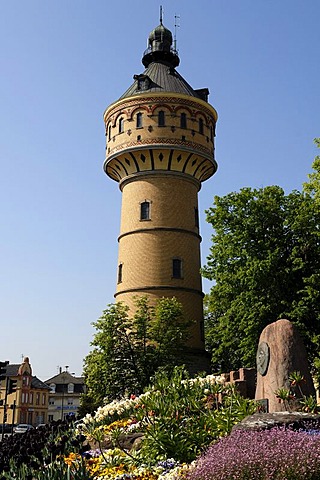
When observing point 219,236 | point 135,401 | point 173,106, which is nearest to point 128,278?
point 219,236

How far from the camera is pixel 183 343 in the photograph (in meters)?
31.8

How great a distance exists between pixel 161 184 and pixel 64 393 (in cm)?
6807

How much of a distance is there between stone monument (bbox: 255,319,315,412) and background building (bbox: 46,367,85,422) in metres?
84.8

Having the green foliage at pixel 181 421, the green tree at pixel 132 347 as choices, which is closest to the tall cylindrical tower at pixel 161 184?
the green tree at pixel 132 347

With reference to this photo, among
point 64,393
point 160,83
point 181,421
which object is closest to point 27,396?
point 64,393

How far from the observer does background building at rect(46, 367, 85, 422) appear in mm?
95125

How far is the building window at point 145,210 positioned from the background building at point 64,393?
211 feet

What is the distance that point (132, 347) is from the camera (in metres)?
31.0

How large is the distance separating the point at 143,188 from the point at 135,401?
23.5 metres

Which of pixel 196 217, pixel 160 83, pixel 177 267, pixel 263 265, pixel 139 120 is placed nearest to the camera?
pixel 263 265

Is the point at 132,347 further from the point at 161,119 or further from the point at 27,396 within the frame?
the point at 27,396

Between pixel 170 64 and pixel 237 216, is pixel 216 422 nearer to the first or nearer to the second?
pixel 237 216

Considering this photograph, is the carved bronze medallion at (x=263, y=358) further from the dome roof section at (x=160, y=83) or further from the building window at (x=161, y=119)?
the dome roof section at (x=160, y=83)

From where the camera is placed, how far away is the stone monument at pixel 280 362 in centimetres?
1241
